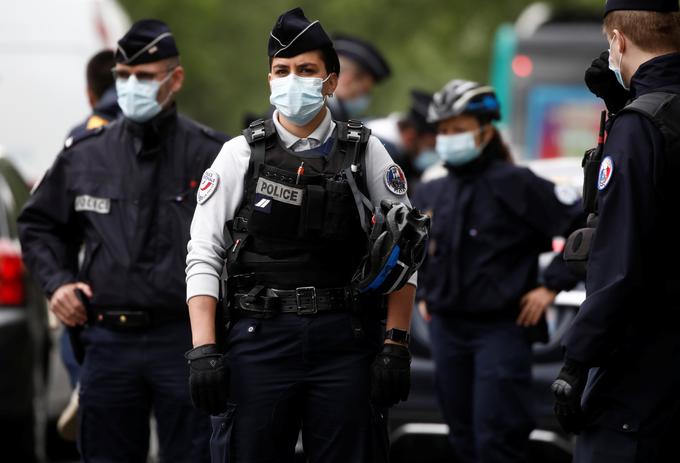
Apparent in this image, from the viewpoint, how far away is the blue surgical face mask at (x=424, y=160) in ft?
38.8

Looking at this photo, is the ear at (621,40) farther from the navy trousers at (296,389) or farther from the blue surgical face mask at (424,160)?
the blue surgical face mask at (424,160)

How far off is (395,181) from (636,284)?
1.03 metres

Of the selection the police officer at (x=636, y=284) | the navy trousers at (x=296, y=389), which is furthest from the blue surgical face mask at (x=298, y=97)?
the police officer at (x=636, y=284)

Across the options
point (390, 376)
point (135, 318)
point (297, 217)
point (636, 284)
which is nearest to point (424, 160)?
point (135, 318)

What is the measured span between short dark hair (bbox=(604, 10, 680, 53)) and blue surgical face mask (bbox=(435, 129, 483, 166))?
7.84ft

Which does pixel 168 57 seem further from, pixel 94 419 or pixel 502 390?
pixel 502 390

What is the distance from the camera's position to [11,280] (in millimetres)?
7684

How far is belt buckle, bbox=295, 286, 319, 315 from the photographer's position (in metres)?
4.74

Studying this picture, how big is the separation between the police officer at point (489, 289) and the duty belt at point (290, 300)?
6.39 feet

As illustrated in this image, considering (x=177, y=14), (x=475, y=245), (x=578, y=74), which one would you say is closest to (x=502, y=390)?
(x=475, y=245)

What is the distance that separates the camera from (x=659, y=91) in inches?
175

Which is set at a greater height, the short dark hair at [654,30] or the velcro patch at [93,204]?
the short dark hair at [654,30]

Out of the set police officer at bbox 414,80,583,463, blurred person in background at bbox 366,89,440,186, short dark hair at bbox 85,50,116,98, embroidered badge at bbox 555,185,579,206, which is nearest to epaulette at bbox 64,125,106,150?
short dark hair at bbox 85,50,116,98

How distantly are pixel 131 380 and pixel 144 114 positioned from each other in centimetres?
113
